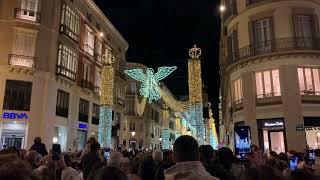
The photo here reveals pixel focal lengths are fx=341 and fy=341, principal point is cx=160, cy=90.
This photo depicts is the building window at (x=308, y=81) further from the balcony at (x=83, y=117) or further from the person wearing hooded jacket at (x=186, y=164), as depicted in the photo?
the balcony at (x=83, y=117)

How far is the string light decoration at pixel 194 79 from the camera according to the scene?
20.1m

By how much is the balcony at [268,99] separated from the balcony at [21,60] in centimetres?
1864

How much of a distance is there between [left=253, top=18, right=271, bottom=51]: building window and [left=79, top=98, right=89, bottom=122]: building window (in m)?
19.7

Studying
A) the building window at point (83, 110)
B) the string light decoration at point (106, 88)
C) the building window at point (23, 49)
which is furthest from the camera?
the building window at point (83, 110)

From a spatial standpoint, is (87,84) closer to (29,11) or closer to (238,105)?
(29,11)

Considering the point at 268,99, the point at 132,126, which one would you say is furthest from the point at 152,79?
the point at 132,126

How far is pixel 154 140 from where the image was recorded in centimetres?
7619

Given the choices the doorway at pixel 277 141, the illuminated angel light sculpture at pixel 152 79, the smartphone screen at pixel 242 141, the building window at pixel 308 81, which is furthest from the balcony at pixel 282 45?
the smartphone screen at pixel 242 141

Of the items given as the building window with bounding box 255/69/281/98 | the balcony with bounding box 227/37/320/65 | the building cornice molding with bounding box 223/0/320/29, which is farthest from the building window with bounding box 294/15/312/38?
the building window with bounding box 255/69/281/98

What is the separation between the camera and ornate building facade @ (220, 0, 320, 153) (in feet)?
73.7

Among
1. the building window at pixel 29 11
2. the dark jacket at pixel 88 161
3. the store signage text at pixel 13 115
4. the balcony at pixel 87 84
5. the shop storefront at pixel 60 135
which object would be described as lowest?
the dark jacket at pixel 88 161

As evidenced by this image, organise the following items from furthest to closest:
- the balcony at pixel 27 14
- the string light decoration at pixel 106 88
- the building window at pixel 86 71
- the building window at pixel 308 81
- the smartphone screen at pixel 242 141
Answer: the building window at pixel 86 71 → the balcony at pixel 27 14 → the string light decoration at pixel 106 88 → the building window at pixel 308 81 → the smartphone screen at pixel 242 141

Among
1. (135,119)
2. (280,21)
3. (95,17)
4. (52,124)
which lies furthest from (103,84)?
(135,119)

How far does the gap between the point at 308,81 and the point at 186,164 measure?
22.0 m
